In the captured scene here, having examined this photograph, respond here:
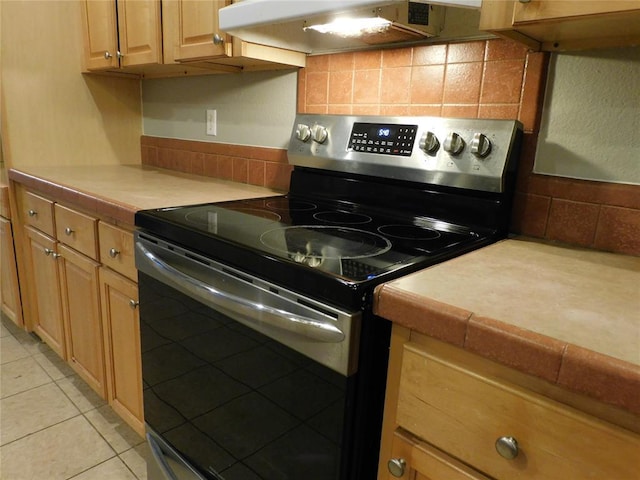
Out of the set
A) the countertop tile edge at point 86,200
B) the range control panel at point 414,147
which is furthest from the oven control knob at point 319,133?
the countertop tile edge at point 86,200

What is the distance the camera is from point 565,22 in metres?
0.82

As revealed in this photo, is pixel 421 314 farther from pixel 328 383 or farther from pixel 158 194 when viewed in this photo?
pixel 158 194

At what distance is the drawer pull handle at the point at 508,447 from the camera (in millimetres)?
617

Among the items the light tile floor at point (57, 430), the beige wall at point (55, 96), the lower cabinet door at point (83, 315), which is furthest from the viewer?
the beige wall at point (55, 96)

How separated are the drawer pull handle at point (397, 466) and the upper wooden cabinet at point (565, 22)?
80 cm

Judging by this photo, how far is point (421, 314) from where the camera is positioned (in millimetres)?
673

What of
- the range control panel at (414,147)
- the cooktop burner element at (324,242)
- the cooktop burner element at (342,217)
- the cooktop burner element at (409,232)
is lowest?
the cooktop burner element at (324,242)

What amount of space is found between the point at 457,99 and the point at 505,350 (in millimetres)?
831

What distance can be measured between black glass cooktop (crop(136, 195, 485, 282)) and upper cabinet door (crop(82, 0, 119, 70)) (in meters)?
1.08

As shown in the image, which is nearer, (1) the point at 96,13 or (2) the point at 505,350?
(2) the point at 505,350

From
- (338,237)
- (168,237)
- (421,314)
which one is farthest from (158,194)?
(421,314)

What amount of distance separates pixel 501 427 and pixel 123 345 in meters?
1.25

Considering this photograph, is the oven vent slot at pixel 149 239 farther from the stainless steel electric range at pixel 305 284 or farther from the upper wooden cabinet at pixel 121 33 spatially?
the upper wooden cabinet at pixel 121 33

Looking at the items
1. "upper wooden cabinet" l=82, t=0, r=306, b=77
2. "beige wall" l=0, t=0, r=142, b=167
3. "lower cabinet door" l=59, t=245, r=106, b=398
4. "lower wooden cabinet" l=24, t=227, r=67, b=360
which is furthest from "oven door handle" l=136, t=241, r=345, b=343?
"beige wall" l=0, t=0, r=142, b=167
